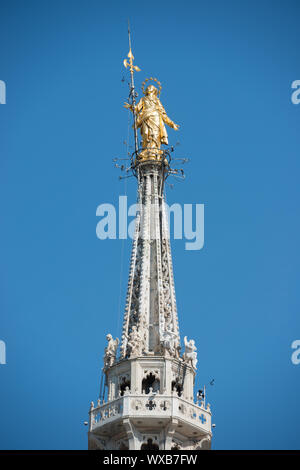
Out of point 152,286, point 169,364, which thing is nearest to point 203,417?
point 169,364

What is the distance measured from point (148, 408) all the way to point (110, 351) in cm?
538

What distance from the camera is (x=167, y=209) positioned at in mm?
94562

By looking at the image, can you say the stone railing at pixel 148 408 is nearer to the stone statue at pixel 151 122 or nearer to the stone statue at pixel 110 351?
the stone statue at pixel 110 351

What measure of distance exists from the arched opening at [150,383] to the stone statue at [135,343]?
1.40 metres

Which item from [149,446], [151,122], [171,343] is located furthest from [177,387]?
[151,122]

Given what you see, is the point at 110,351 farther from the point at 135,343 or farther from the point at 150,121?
the point at 150,121

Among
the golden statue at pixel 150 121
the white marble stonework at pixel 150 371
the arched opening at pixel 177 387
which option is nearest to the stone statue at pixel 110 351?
the white marble stonework at pixel 150 371

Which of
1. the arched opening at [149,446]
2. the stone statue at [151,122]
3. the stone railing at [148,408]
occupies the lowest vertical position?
the arched opening at [149,446]

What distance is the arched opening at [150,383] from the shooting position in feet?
280

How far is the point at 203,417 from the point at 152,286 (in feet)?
29.4

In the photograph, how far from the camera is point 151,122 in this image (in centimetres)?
9650
